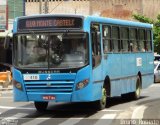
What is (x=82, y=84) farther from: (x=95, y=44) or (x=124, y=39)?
(x=124, y=39)

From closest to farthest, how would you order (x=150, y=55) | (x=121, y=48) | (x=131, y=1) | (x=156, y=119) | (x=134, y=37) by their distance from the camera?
(x=156, y=119) < (x=121, y=48) < (x=134, y=37) < (x=150, y=55) < (x=131, y=1)

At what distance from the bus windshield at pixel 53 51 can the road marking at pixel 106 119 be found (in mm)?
1596

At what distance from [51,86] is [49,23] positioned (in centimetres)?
181

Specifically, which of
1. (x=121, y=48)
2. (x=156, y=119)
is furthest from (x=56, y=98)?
(x=121, y=48)

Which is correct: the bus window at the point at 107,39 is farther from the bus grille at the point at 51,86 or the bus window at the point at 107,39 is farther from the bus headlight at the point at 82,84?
the bus grille at the point at 51,86

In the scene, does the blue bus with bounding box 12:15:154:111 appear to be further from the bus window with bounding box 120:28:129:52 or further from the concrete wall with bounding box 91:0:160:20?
the concrete wall with bounding box 91:0:160:20

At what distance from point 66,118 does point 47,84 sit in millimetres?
1159

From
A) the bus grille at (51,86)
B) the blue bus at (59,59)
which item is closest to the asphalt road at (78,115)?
the blue bus at (59,59)

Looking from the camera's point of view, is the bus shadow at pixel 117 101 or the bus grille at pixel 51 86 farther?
the bus shadow at pixel 117 101

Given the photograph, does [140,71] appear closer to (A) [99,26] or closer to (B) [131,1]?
(A) [99,26]

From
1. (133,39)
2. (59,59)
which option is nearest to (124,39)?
(133,39)

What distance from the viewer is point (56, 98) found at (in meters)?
16.3

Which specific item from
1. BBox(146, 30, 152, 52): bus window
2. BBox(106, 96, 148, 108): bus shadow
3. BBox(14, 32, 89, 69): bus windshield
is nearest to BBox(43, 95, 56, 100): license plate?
BBox(14, 32, 89, 69): bus windshield

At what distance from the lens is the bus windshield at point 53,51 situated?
16.3 m
